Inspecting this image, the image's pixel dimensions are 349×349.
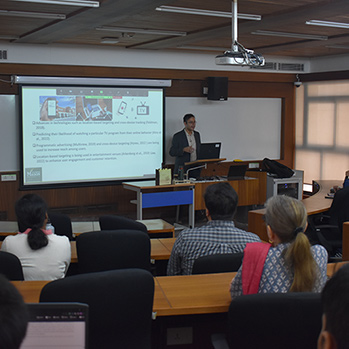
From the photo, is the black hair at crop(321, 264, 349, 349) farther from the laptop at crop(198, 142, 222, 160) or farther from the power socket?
the laptop at crop(198, 142, 222, 160)

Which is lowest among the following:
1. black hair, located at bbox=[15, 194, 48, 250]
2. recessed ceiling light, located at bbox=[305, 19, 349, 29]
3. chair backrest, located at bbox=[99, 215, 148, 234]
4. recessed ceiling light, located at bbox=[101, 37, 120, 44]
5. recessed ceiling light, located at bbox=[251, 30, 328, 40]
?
chair backrest, located at bbox=[99, 215, 148, 234]

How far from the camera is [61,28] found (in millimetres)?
6457

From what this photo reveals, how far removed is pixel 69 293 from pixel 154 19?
4490 millimetres

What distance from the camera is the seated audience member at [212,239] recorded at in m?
3.26

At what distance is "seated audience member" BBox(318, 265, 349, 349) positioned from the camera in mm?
939

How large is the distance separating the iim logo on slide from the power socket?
586cm

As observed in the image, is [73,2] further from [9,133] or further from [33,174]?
[33,174]

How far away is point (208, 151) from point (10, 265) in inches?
236

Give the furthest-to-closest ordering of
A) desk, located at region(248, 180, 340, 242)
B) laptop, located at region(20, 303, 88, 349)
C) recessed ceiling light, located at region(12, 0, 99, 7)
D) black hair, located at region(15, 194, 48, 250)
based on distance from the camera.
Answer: desk, located at region(248, 180, 340, 242), recessed ceiling light, located at region(12, 0, 99, 7), black hair, located at region(15, 194, 48, 250), laptop, located at region(20, 303, 88, 349)

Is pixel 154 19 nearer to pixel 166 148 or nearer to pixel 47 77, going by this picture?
pixel 47 77

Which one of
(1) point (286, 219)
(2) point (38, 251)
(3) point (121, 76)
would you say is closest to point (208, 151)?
(3) point (121, 76)

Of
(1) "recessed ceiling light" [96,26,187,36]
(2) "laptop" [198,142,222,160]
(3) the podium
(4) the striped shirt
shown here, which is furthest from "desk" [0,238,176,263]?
(2) "laptop" [198,142,222,160]

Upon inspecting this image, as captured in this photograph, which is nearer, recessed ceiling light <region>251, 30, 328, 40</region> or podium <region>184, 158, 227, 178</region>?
recessed ceiling light <region>251, 30, 328, 40</region>

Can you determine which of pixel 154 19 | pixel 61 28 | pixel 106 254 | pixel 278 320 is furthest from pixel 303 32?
pixel 278 320
